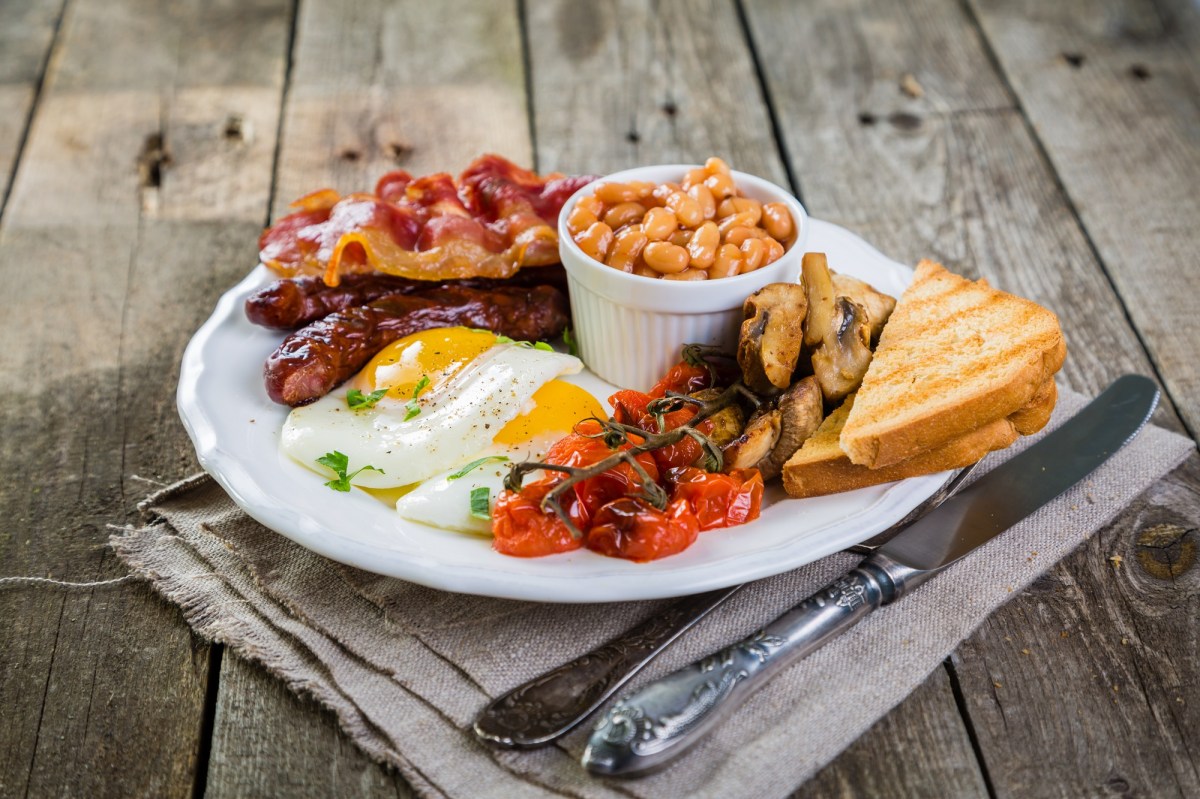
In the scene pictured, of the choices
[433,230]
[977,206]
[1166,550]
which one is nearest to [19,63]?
[433,230]

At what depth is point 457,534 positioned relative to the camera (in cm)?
261

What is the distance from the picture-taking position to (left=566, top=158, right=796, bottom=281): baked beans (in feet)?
9.97

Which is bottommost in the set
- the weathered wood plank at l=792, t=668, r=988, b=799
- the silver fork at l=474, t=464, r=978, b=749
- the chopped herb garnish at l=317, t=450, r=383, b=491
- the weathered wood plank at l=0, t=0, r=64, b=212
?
the weathered wood plank at l=0, t=0, r=64, b=212

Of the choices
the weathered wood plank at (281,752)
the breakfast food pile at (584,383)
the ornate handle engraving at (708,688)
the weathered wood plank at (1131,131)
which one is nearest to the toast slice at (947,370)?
the breakfast food pile at (584,383)

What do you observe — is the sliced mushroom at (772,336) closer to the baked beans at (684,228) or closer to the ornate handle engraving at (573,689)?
the baked beans at (684,228)

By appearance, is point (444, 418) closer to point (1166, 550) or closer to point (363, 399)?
point (363, 399)

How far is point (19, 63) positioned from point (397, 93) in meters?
1.82

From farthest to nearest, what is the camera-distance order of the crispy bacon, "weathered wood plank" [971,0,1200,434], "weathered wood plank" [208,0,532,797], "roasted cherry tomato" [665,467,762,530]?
"weathered wood plank" [208,0,532,797] < "weathered wood plank" [971,0,1200,434] < the crispy bacon < "roasted cherry tomato" [665,467,762,530]

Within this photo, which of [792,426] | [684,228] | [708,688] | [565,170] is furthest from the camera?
[565,170]

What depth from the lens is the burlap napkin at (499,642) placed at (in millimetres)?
2268

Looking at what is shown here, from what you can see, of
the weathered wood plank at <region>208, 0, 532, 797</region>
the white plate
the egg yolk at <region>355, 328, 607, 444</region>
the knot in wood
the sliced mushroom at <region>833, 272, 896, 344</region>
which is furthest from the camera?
the weathered wood plank at <region>208, 0, 532, 797</region>

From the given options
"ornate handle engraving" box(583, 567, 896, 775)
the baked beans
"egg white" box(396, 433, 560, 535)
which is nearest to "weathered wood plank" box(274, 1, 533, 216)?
the baked beans

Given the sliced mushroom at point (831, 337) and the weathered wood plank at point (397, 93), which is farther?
the weathered wood plank at point (397, 93)

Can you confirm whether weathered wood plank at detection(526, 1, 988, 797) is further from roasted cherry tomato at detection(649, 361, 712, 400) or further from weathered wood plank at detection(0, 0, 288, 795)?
roasted cherry tomato at detection(649, 361, 712, 400)
